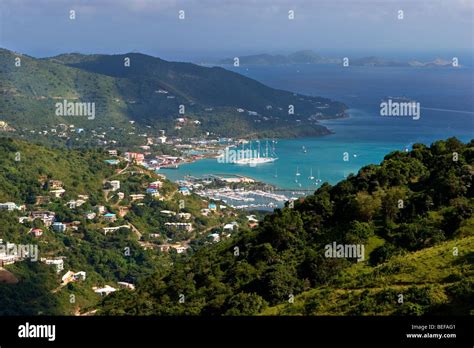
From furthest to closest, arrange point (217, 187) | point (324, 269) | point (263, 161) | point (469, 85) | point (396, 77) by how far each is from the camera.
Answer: point (396, 77), point (469, 85), point (263, 161), point (217, 187), point (324, 269)

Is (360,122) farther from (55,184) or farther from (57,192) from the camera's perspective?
(57,192)

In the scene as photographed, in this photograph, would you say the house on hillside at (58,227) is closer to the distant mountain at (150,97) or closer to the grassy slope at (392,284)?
the grassy slope at (392,284)

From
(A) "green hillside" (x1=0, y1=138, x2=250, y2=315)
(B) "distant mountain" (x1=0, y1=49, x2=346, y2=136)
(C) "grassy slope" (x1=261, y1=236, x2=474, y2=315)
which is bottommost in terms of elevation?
(A) "green hillside" (x1=0, y1=138, x2=250, y2=315)

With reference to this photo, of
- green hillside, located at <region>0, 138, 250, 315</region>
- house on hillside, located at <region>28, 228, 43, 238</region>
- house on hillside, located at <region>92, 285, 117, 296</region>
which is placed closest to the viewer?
green hillside, located at <region>0, 138, 250, 315</region>

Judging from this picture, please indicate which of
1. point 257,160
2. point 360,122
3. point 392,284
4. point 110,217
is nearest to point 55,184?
point 110,217

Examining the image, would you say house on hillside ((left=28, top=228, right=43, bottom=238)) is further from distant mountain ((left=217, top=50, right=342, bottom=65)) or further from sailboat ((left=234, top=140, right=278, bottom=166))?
distant mountain ((left=217, top=50, right=342, bottom=65))

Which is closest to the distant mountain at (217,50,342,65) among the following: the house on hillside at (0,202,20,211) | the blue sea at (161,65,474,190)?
the blue sea at (161,65,474,190)

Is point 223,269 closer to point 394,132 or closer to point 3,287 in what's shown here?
point 3,287

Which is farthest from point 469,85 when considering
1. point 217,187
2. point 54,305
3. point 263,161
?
point 54,305
